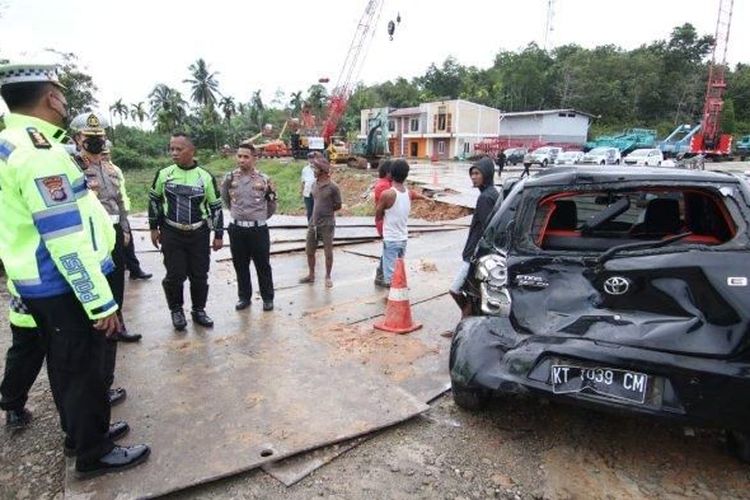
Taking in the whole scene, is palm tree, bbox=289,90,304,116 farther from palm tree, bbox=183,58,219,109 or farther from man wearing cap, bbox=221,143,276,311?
man wearing cap, bbox=221,143,276,311

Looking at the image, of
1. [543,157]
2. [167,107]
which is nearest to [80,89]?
[167,107]

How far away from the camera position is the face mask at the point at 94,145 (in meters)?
4.89

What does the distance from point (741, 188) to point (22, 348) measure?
420 cm

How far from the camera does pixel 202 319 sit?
504 centimetres

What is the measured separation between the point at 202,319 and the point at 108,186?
5.95 feet

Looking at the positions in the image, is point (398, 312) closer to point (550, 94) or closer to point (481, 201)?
point (481, 201)

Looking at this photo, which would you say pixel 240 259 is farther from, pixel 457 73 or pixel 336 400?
pixel 457 73

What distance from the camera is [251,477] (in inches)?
106

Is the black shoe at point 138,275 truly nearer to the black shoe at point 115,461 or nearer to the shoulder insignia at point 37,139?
the black shoe at point 115,461

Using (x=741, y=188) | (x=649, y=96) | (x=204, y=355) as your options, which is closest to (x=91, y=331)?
(x=204, y=355)

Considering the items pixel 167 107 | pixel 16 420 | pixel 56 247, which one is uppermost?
pixel 167 107

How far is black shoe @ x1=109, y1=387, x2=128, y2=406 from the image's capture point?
134 inches

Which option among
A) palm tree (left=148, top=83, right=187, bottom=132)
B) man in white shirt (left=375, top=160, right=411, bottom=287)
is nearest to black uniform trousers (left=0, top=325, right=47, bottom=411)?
man in white shirt (left=375, top=160, right=411, bottom=287)

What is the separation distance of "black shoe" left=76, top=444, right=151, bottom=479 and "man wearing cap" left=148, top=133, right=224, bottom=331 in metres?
2.25
